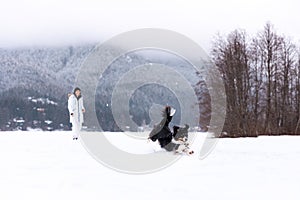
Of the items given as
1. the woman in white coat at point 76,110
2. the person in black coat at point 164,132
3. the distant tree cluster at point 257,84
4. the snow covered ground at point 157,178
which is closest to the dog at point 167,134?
the person in black coat at point 164,132

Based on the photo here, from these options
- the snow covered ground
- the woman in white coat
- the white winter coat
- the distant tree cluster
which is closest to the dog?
the snow covered ground

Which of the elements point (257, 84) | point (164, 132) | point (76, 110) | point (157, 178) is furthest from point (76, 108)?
point (257, 84)

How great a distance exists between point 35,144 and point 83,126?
130 inches

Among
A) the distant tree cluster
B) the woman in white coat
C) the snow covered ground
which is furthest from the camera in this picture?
the distant tree cluster

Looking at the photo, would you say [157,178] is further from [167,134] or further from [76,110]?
[76,110]

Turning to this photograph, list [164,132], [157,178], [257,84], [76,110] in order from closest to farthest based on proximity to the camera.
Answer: [157,178] < [164,132] < [76,110] < [257,84]

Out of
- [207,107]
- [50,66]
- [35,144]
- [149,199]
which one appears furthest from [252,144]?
[50,66]

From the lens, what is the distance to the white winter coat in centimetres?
1537

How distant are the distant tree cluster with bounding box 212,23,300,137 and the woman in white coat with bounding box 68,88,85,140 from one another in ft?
59.4

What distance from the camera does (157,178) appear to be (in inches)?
304

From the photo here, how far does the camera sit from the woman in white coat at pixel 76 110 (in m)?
15.2

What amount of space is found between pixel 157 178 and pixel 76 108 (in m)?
8.45

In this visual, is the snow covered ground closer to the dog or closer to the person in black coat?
the dog

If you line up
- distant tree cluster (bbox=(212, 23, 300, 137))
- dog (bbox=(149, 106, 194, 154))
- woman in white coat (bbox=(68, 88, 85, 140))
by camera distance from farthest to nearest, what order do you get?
distant tree cluster (bbox=(212, 23, 300, 137)) < woman in white coat (bbox=(68, 88, 85, 140)) < dog (bbox=(149, 106, 194, 154))
